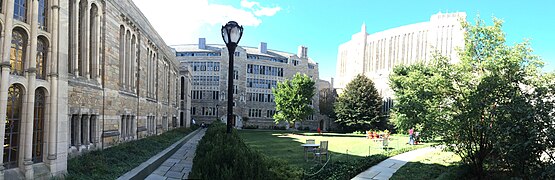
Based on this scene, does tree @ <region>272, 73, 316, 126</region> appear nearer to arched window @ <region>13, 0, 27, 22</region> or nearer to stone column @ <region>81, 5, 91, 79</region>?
stone column @ <region>81, 5, 91, 79</region>

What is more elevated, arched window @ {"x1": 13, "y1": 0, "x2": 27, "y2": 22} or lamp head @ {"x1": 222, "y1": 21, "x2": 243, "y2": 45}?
arched window @ {"x1": 13, "y1": 0, "x2": 27, "y2": 22}

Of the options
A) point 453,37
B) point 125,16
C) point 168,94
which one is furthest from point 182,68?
point 453,37

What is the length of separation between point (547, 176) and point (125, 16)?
18.1 metres

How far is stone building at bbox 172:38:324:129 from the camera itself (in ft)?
187

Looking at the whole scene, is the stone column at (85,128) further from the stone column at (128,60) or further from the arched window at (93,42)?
the stone column at (128,60)

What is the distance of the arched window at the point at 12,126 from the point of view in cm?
729

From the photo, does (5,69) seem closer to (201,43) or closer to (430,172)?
(430,172)

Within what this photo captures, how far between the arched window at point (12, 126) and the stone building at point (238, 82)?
48565mm

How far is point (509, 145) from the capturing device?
27.0 ft

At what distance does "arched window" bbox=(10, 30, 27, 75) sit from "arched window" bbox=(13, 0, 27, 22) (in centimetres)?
36

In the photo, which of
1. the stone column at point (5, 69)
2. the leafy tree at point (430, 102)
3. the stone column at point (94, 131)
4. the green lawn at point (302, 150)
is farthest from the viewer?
the green lawn at point (302, 150)

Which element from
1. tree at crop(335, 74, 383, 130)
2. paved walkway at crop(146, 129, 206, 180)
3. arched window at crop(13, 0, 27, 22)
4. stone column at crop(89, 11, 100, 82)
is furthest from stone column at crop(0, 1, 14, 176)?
tree at crop(335, 74, 383, 130)

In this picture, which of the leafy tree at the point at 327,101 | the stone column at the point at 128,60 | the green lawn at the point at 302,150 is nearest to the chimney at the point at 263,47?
the leafy tree at the point at 327,101

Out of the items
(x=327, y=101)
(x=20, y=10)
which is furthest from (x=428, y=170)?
(x=327, y=101)
